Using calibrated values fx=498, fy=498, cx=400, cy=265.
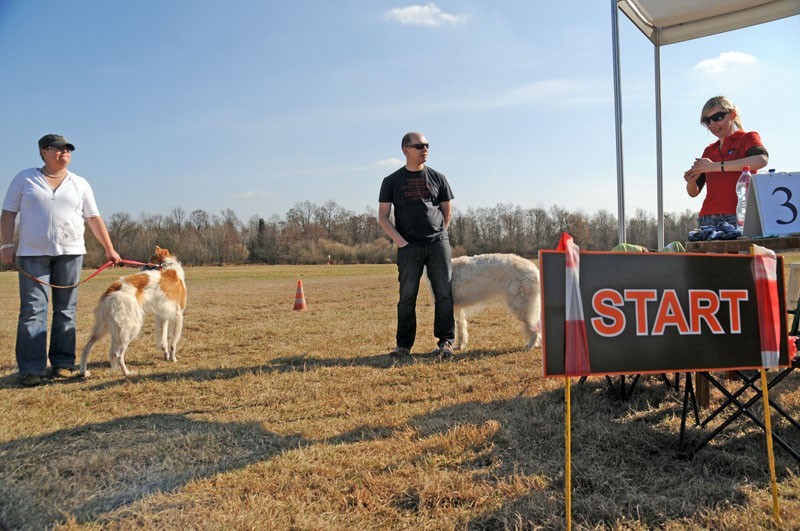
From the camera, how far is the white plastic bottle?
3260 mm

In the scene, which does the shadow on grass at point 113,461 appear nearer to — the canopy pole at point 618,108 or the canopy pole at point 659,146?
the canopy pole at point 618,108

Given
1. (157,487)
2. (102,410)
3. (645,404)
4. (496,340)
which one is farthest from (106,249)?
(645,404)

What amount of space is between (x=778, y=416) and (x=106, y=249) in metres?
5.78

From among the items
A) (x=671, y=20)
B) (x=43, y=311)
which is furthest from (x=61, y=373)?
(x=671, y=20)

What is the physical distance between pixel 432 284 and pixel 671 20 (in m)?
3.71

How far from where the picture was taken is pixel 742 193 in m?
3.39

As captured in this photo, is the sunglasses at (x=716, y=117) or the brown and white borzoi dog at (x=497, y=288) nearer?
the sunglasses at (x=716, y=117)

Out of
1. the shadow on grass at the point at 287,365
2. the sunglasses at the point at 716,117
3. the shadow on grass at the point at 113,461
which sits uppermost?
the sunglasses at the point at 716,117

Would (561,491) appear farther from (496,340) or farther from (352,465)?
(496,340)

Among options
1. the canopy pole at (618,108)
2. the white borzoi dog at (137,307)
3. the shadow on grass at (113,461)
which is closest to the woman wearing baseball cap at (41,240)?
the white borzoi dog at (137,307)

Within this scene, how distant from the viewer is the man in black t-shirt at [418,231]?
5406 millimetres

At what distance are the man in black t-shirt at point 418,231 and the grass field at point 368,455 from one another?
0.79 meters

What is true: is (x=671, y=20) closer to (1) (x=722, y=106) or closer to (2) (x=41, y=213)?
(1) (x=722, y=106)

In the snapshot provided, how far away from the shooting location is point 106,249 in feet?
16.5
